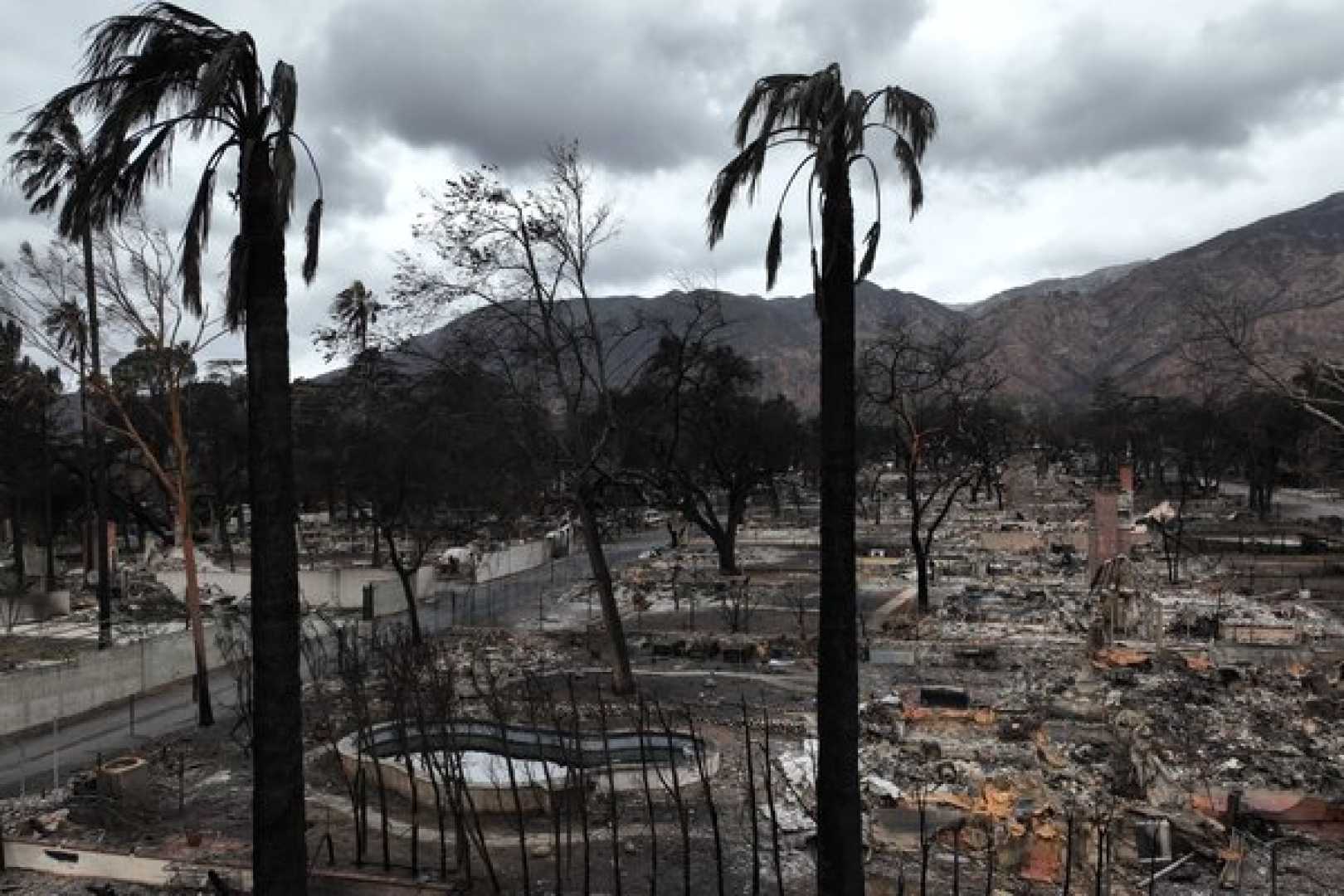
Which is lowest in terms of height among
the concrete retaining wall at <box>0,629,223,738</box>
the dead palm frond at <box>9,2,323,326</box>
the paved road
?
the paved road

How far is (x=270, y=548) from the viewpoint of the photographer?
7.18 m

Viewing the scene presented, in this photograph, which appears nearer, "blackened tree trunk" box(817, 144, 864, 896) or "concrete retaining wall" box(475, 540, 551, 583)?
"blackened tree trunk" box(817, 144, 864, 896)

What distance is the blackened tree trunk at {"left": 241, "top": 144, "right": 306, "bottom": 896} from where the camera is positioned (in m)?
7.16

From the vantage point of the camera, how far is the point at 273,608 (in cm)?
722

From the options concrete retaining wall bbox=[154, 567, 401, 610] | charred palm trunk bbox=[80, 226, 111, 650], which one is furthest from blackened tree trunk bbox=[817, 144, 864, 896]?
concrete retaining wall bbox=[154, 567, 401, 610]

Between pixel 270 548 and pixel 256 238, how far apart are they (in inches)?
87.4

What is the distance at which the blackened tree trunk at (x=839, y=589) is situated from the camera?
7.35 metres

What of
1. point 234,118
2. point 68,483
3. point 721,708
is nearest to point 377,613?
point 721,708

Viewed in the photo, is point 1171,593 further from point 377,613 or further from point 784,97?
point 784,97

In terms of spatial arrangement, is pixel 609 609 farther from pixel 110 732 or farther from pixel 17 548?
pixel 17 548

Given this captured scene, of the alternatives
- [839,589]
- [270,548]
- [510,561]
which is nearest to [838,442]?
[839,589]

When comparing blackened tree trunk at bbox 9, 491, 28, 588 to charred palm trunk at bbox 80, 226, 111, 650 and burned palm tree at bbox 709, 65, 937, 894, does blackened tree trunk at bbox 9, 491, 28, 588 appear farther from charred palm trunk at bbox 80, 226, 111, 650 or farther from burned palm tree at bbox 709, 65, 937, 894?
burned palm tree at bbox 709, 65, 937, 894

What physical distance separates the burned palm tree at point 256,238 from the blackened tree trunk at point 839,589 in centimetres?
388

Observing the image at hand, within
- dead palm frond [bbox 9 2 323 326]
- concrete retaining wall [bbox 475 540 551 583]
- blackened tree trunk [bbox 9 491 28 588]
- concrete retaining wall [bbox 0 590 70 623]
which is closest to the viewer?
dead palm frond [bbox 9 2 323 326]
